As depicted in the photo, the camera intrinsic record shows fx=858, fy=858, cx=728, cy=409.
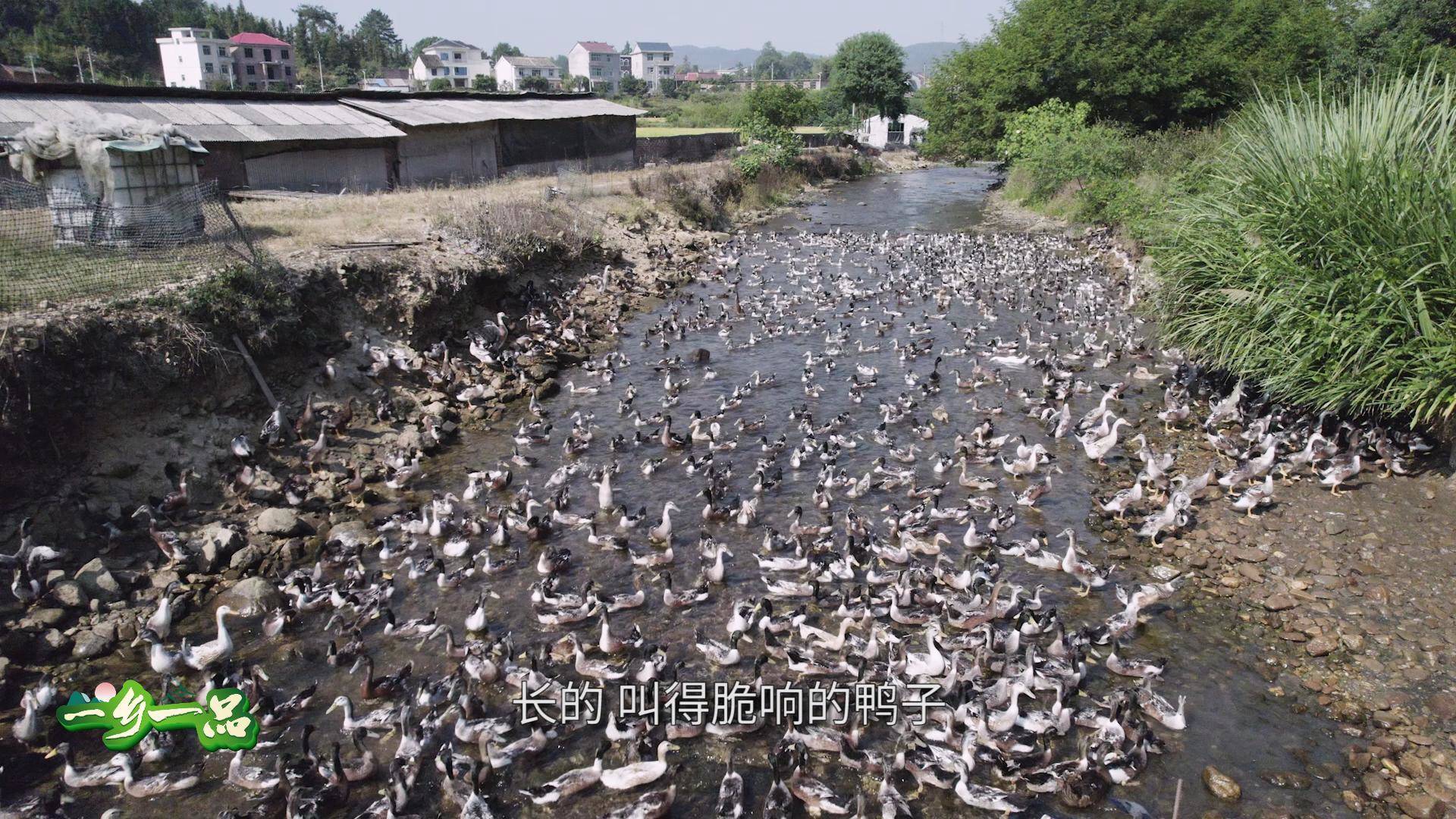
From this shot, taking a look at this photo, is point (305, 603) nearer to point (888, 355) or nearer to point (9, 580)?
point (9, 580)

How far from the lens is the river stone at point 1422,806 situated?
8.68m

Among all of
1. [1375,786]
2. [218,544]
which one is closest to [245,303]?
[218,544]

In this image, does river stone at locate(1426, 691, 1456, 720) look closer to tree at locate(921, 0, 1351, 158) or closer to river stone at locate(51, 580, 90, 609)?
river stone at locate(51, 580, 90, 609)

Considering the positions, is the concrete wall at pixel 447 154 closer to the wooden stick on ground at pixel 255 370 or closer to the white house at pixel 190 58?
the wooden stick on ground at pixel 255 370

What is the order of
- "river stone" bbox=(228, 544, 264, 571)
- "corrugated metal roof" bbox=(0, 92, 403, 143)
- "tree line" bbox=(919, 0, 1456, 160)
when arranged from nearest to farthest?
"river stone" bbox=(228, 544, 264, 571), "corrugated metal roof" bbox=(0, 92, 403, 143), "tree line" bbox=(919, 0, 1456, 160)

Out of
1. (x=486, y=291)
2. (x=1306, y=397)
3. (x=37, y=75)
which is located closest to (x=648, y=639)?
(x=1306, y=397)

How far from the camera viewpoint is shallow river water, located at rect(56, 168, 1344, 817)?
9477mm

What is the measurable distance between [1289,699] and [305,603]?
13.1 metres

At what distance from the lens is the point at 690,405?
20859 mm

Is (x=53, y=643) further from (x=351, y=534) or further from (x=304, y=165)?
(x=304, y=165)

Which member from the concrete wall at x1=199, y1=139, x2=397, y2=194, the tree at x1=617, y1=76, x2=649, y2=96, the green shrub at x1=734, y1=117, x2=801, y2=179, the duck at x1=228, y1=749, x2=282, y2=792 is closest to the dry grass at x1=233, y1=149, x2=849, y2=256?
the concrete wall at x1=199, y1=139, x2=397, y2=194

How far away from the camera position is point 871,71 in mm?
91938

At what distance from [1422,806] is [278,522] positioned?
15.8m

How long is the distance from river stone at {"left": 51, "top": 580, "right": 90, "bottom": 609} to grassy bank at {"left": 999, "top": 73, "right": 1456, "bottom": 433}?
19.4 m
